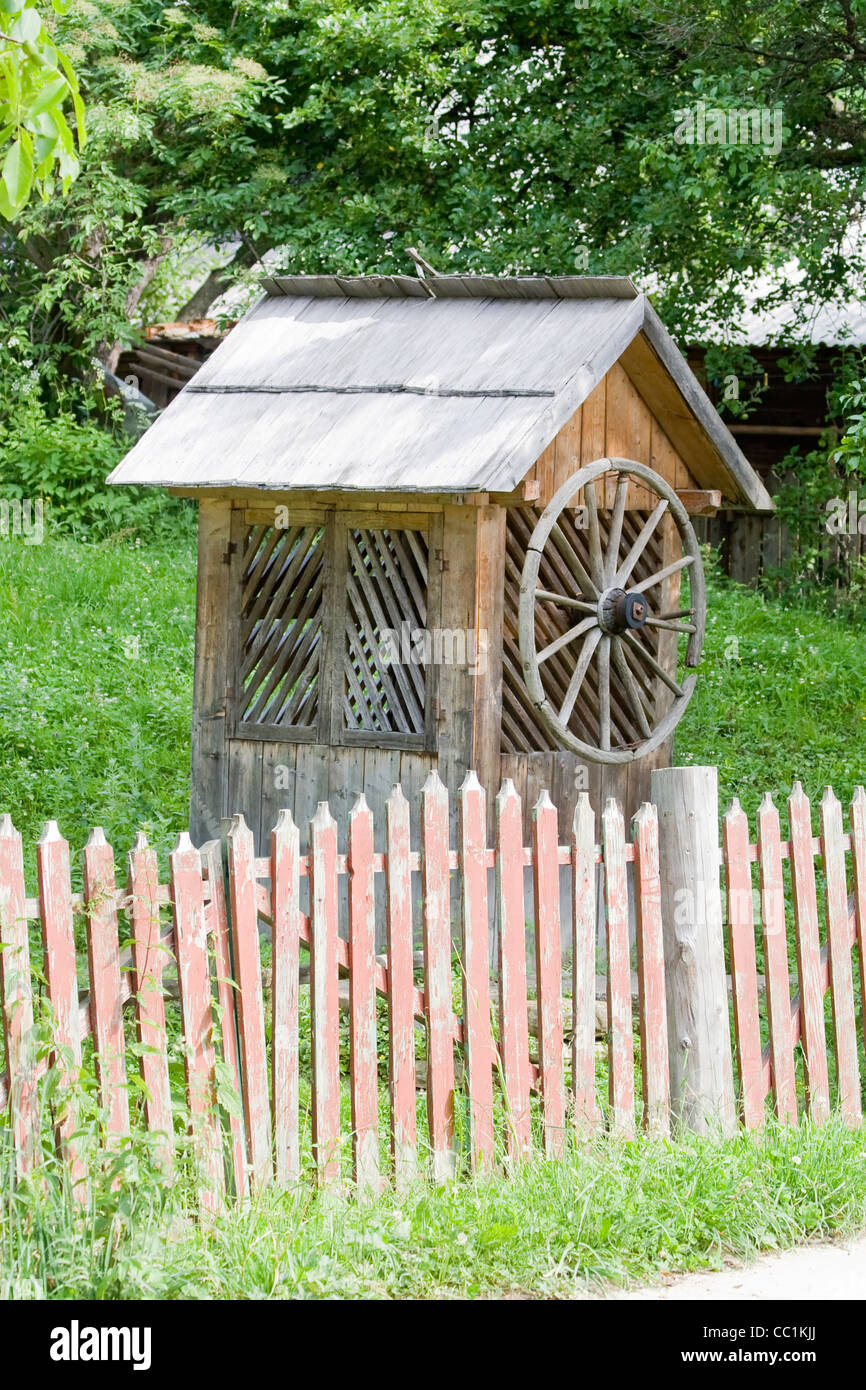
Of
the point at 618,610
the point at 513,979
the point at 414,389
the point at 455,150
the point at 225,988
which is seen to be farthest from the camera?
the point at 455,150

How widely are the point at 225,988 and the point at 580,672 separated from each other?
370cm

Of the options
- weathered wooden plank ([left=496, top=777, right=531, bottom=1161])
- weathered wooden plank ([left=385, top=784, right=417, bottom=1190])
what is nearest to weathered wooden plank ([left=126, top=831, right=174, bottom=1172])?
weathered wooden plank ([left=385, top=784, right=417, bottom=1190])

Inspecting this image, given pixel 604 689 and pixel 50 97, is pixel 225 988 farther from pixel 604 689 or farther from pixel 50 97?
pixel 604 689

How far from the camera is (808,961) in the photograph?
5.74m

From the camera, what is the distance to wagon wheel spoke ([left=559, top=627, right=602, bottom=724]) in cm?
790

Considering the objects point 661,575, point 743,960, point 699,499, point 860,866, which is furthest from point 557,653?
point 743,960

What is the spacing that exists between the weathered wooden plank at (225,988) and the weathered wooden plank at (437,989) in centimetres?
64

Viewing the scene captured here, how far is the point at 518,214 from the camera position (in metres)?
16.3

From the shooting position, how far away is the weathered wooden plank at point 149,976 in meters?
4.50

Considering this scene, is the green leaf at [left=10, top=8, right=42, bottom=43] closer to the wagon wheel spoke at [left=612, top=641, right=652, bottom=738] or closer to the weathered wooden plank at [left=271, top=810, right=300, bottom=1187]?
the weathered wooden plank at [left=271, top=810, right=300, bottom=1187]

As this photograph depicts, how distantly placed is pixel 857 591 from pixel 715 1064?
12.3 metres

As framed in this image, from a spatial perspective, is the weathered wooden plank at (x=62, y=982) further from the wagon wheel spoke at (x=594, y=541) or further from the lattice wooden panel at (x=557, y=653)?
the wagon wheel spoke at (x=594, y=541)

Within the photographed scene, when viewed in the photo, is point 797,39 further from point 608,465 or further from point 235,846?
point 235,846
